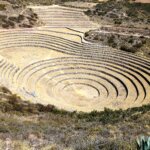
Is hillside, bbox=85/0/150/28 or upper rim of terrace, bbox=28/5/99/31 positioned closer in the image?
upper rim of terrace, bbox=28/5/99/31

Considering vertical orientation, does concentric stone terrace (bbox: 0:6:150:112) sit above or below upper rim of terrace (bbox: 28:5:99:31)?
below

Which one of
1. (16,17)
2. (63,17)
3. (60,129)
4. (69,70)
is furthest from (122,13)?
(60,129)


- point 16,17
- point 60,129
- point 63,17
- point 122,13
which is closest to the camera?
point 60,129

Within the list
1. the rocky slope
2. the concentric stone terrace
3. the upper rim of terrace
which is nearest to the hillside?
the upper rim of terrace

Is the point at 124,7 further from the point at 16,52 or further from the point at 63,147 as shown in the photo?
the point at 63,147

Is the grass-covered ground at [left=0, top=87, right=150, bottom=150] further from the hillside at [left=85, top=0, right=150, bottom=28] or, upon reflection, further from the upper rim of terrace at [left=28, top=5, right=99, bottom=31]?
the hillside at [left=85, top=0, right=150, bottom=28]

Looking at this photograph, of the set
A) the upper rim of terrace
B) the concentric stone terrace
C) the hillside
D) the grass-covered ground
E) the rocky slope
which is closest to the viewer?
the grass-covered ground

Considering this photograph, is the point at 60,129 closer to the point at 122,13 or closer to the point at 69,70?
the point at 69,70
